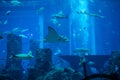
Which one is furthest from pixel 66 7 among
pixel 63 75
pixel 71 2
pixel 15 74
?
pixel 63 75

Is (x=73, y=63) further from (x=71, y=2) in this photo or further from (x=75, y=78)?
(x=71, y=2)

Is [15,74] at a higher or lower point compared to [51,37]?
lower

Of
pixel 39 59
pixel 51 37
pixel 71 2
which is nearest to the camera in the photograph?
pixel 51 37

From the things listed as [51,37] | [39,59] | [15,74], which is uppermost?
[51,37]

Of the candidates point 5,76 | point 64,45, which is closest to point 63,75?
point 5,76

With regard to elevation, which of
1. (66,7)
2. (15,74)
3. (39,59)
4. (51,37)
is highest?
(66,7)

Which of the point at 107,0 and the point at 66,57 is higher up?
the point at 107,0

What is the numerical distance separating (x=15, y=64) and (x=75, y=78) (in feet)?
16.9

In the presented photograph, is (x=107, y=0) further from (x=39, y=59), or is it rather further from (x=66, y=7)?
(x=39, y=59)

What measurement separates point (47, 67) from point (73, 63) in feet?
13.2

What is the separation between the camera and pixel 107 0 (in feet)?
120

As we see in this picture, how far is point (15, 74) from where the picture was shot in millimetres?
14555

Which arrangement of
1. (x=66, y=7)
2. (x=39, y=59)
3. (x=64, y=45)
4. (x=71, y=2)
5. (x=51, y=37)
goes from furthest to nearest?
(x=71, y=2), (x=66, y=7), (x=64, y=45), (x=39, y=59), (x=51, y=37)

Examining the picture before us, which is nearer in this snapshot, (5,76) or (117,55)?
(5,76)
